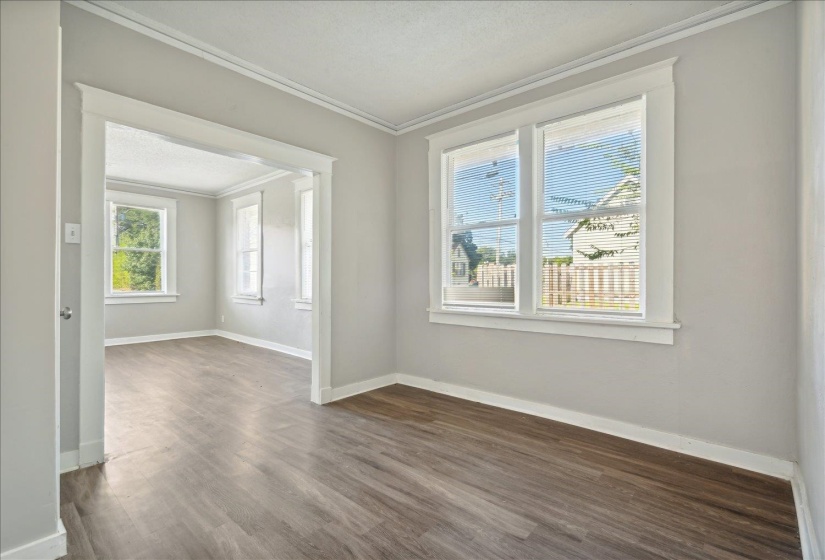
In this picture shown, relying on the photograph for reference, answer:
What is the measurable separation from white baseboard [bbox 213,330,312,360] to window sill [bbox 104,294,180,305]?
1.04 meters

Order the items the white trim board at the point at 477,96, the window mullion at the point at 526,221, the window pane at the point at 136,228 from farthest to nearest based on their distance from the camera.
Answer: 1. the window pane at the point at 136,228
2. the window mullion at the point at 526,221
3. the white trim board at the point at 477,96

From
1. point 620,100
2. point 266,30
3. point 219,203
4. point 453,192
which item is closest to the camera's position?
point 266,30

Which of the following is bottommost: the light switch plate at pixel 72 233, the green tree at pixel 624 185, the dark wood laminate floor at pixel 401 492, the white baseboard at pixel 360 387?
the dark wood laminate floor at pixel 401 492

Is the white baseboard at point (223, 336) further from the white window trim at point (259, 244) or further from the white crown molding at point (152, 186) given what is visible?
the white crown molding at point (152, 186)

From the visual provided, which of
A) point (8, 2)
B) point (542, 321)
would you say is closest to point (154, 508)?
point (8, 2)

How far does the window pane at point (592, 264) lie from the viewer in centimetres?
283

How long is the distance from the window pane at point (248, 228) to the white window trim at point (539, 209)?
418 centimetres

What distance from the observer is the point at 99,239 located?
2414 millimetres

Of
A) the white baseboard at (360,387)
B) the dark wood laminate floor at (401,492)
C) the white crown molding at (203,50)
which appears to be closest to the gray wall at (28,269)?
the dark wood laminate floor at (401,492)

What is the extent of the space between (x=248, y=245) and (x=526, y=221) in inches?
214

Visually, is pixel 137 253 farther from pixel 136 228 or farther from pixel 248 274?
pixel 248 274

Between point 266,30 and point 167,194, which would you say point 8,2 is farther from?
point 167,194

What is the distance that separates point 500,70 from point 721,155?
1.66 metres

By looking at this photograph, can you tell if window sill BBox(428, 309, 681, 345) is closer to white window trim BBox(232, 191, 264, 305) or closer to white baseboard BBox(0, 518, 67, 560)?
white baseboard BBox(0, 518, 67, 560)
